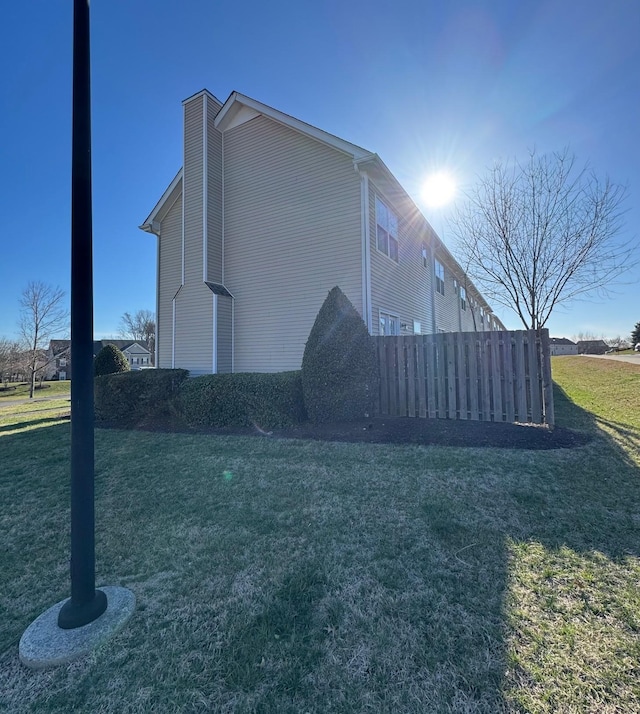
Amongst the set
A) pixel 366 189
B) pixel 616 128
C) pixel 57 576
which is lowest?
pixel 57 576

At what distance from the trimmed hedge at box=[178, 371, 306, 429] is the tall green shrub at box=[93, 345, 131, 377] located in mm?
4798

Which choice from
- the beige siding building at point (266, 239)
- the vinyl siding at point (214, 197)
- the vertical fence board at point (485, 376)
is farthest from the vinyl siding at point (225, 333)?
the vertical fence board at point (485, 376)

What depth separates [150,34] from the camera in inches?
279

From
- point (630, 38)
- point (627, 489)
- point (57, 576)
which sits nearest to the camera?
point (57, 576)

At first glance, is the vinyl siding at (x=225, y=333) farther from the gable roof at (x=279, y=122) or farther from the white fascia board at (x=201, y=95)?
the white fascia board at (x=201, y=95)

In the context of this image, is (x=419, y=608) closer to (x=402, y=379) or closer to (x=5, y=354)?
(x=402, y=379)

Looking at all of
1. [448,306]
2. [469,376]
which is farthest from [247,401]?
[448,306]

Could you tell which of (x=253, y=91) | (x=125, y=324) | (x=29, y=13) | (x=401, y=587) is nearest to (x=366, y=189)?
(x=253, y=91)

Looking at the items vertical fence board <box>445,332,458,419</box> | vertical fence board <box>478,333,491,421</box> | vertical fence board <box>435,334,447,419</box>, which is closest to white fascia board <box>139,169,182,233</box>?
vertical fence board <box>435,334,447,419</box>

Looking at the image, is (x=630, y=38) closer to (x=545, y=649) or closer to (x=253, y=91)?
(x=253, y=91)

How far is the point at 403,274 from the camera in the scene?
11938 millimetres

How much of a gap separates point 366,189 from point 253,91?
4.95 meters

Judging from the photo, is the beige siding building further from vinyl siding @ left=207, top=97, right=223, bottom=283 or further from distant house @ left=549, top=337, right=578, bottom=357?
distant house @ left=549, top=337, right=578, bottom=357

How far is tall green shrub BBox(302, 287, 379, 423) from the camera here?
7.23 meters
